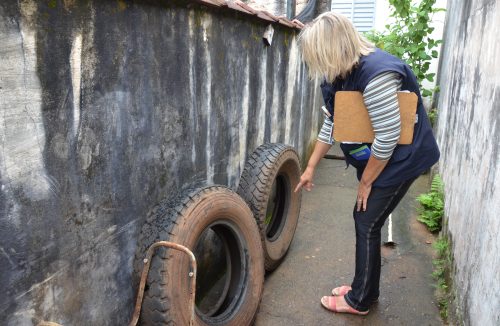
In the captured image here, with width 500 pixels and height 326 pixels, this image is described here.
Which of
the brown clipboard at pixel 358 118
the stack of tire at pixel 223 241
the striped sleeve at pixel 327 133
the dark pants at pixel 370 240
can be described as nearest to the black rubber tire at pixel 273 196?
the stack of tire at pixel 223 241

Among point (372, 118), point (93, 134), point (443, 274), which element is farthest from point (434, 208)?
point (93, 134)

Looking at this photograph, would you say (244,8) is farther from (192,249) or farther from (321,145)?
(192,249)

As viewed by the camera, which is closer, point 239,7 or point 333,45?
point 333,45

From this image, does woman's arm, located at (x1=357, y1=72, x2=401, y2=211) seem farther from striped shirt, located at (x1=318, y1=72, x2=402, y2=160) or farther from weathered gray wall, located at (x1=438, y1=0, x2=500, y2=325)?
weathered gray wall, located at (x1=438, y1=0, x2=500, y2=325)

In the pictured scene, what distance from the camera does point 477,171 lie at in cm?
267

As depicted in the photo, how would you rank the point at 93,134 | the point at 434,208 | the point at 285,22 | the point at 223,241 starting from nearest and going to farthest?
1. the point at 93,134
2. the point at 223,241
3. the point at 285,22
4. the point at 434,208

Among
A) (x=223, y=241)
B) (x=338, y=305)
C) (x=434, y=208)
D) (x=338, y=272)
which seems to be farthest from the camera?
(x=434, y=208)

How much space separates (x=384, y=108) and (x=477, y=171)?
1046mm

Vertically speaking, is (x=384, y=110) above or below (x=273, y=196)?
above

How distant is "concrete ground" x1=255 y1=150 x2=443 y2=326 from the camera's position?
288 cm

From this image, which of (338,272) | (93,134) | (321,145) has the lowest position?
(338,272)

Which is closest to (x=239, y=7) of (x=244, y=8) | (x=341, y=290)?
(x=244, y=8)

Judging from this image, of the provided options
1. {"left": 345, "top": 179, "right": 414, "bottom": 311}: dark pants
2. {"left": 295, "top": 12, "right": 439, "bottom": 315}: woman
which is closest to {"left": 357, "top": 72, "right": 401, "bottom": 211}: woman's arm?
{"left": 295, "top": 12, "right": 439, "bottom": 315}: woman

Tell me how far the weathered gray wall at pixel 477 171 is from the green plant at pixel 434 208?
37 cm
